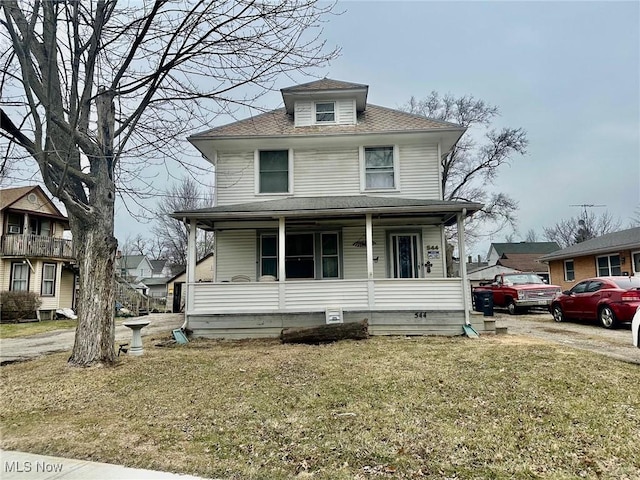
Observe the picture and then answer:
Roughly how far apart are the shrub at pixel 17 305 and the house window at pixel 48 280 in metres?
1.92

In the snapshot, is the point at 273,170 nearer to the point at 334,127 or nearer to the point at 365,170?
the point at 334,127

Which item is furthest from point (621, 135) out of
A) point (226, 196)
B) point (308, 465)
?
point (308, 465)

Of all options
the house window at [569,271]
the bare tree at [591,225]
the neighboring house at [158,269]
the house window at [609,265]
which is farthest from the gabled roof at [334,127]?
the neighboring house at [158,269]

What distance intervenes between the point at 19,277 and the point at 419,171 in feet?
77.9

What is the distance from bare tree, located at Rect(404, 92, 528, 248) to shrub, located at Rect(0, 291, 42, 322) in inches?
995

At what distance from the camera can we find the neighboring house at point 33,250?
21906mm

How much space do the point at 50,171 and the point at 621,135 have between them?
1538 inches

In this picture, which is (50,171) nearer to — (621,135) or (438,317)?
(438,317)

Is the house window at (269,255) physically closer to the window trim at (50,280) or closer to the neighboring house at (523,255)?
the window trim at (50,280)

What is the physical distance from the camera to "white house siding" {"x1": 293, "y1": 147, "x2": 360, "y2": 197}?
12.4m

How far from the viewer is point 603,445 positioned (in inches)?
138

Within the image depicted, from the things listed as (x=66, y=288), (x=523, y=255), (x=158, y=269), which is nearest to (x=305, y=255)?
(x=66, y=288)

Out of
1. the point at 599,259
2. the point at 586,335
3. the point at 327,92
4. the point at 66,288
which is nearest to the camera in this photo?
the point at 586,335

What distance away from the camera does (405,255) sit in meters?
12.2
